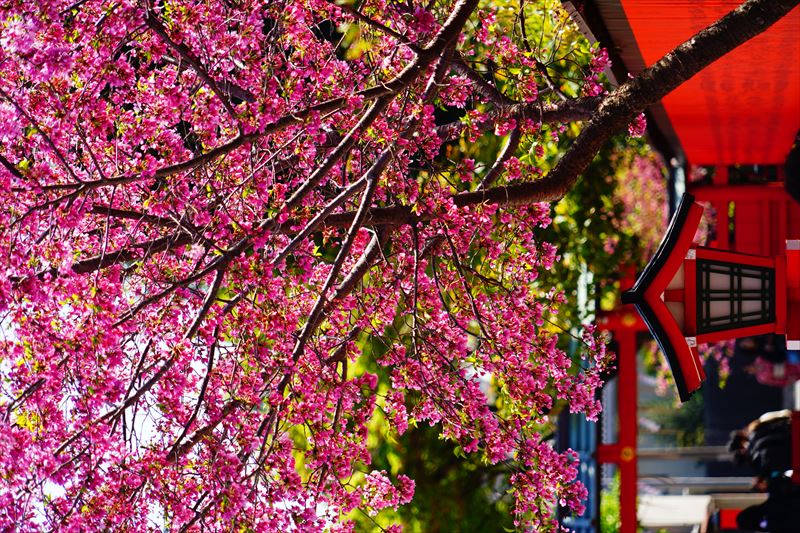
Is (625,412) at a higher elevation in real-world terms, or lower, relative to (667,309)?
higher

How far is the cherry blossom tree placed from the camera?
11.8 ft

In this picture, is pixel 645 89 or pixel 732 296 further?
pixel 732 296

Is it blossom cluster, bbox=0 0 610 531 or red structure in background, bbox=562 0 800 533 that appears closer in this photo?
blossom cluster, bbox=0 0 610 531

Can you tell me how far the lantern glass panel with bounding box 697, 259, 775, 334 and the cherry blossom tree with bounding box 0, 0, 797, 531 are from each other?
2.55ft

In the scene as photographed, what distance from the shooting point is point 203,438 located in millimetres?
3906

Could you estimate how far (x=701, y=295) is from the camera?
5457mm

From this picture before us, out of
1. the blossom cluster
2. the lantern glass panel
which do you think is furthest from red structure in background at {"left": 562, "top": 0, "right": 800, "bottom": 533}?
the blossom cluster

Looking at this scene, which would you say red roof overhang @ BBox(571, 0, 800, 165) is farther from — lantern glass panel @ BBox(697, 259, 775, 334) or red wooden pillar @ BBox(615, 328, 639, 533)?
red wooden pillar @ BBox(615, 328, 639, 533)

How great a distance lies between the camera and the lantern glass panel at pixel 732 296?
549 centimetres

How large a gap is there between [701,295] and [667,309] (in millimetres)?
260

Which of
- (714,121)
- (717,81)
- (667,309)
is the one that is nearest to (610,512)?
(714,121)

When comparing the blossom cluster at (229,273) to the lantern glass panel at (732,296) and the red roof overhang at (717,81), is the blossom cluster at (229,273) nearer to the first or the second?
the lantern glass panel at (732,296)

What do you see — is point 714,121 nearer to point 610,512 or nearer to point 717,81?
point 717,81

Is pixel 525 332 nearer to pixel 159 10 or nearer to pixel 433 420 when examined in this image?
pixel 433 420
